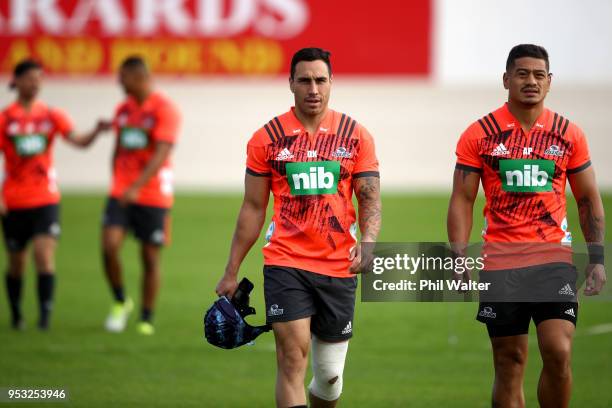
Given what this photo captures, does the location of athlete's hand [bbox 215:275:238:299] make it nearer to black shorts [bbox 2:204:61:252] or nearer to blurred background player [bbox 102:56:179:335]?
blurred background player [bbox 102:56:179:335]

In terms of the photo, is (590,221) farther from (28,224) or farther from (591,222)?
(28,224)

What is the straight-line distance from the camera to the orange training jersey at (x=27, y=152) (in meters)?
12.2

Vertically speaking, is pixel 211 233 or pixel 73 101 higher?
pixel 73 101

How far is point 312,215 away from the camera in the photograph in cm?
705

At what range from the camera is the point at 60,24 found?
25.8 meters

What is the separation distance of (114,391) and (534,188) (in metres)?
4.14

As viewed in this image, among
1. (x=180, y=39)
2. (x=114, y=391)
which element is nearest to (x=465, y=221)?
(x=114, y=391)

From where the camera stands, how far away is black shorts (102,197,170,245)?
12328mm

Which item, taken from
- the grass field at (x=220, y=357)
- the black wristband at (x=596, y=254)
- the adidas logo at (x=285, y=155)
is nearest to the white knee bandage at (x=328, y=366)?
the adidas logo at (x=285, y=155)

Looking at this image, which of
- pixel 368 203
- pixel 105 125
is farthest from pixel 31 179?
pixel 368 203

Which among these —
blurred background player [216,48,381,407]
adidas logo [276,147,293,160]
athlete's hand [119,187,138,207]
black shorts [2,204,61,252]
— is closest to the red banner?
black shorts [2,204,61,252]

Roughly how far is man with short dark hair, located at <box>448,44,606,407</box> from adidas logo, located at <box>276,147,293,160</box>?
1.07 m

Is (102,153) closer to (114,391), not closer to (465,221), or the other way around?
(114,391)

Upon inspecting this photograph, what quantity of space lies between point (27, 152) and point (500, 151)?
21.9 ft
